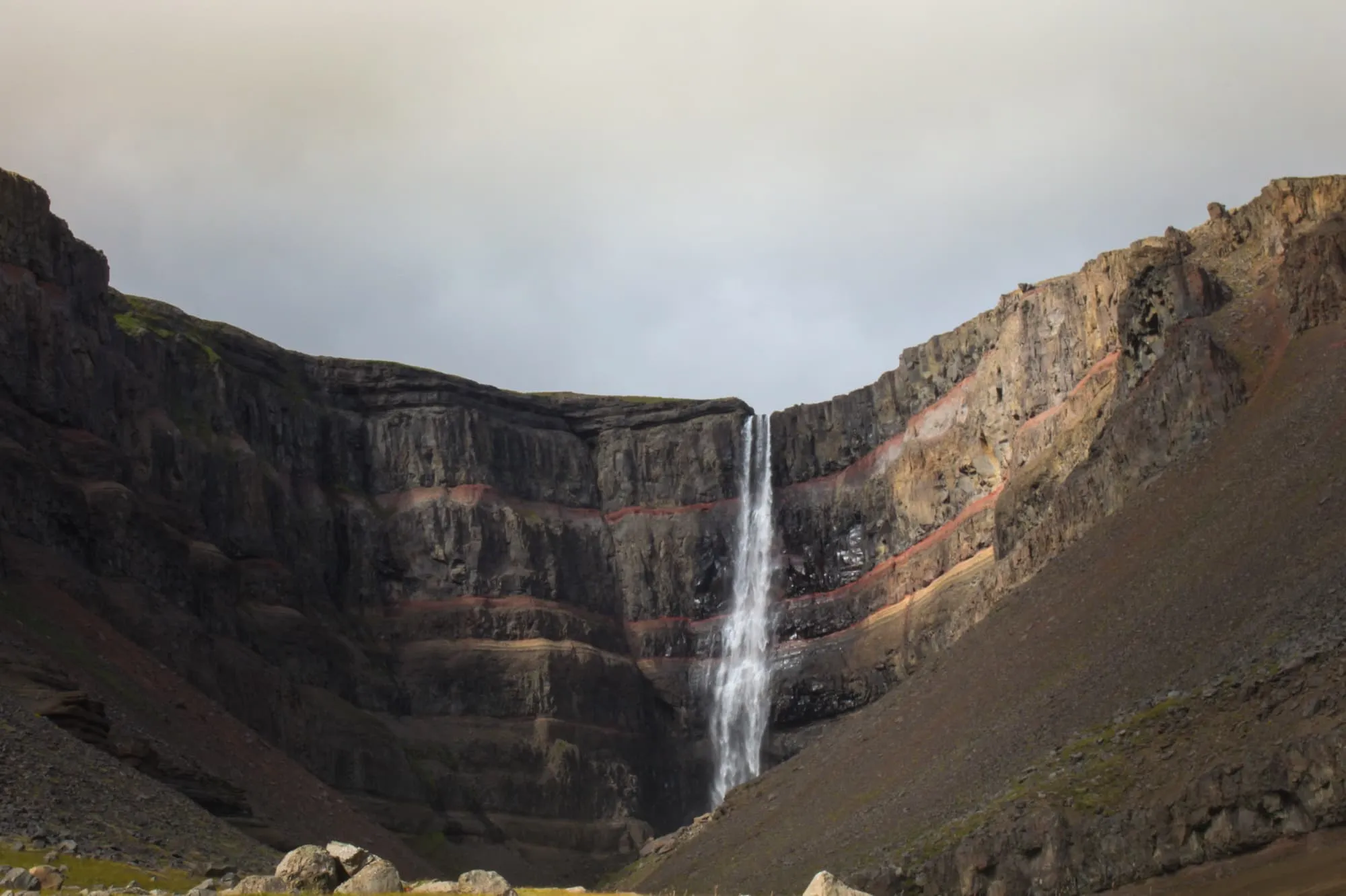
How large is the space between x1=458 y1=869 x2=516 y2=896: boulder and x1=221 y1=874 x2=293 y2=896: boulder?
414cm

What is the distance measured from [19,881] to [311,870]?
711cm

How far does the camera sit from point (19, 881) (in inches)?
1523

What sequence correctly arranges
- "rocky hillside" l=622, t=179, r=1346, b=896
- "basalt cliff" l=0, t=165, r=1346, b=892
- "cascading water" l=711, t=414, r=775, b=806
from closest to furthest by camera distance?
1. "rocky hillside" l=622, t=179, r=1346, b=896
2. "basalt cliff" l=0, t=165, r=1346, b=892
3. "cascading water" l=711, t=414, r=775, b=806

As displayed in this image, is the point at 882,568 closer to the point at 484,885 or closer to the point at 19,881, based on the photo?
the point at 484,885

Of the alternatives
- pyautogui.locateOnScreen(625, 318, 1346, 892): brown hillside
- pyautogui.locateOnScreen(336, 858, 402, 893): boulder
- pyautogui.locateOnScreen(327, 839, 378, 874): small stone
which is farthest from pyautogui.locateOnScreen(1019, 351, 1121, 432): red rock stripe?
pyautogui.locateOnScreen(336, 858, 402, 893): boulder

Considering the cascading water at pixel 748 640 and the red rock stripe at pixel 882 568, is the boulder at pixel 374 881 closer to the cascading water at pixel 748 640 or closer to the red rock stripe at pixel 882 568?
the red rock stripe at pixel 882 568

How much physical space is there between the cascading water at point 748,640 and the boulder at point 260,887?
7935cm

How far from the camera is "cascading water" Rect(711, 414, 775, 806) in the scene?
119938 mm

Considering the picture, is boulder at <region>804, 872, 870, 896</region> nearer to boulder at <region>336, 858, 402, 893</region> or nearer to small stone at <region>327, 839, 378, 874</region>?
boulder at <region>336, 858, 402, 893</region>

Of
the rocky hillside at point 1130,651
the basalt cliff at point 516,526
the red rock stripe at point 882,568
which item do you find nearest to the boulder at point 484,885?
the rocky hillside at point 1130,651

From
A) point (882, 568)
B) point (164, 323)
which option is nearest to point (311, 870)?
point (882, 568)

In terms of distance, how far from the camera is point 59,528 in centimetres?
9050

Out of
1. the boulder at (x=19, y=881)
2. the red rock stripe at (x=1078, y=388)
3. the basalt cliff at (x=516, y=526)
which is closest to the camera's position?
the boulder at (x=19, y=881)

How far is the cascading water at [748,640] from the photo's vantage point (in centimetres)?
11994
